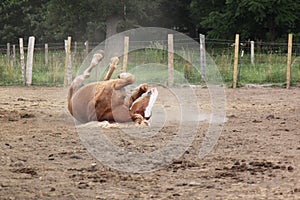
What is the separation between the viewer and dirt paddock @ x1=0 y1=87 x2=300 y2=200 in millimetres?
5527

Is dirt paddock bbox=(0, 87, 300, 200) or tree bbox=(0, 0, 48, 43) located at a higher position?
tree bbox=(0, 0, 48, 43)

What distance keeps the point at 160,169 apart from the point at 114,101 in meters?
2.71

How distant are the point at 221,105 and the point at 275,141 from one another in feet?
15.9

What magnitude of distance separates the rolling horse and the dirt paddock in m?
0.36

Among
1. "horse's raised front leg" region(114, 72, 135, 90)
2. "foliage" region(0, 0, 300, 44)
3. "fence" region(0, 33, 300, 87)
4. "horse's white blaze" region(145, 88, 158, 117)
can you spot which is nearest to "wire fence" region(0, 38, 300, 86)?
"fence" region(0, 33, 300, 87)

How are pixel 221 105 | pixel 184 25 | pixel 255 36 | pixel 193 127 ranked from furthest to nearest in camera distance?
pixel 184 25
pixel 255 36
pixel 221 105
pixel 193 127

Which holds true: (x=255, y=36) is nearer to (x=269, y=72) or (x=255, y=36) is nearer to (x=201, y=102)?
(x=269, y=72)

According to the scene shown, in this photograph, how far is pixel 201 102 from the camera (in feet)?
44.6

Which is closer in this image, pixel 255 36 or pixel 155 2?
pixel 255 36

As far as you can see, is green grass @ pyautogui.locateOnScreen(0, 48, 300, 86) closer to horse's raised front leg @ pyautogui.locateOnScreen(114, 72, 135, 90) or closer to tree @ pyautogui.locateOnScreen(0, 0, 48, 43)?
horse's raised front leg @ pyautogui.locateOnScreen(114, 72, 135, 90)

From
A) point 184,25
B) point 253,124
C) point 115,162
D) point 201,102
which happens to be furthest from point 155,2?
point 115,162

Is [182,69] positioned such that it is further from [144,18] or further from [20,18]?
[20,18]

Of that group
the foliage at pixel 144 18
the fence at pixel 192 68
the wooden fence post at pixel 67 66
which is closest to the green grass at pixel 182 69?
the fence at pixel 192 68

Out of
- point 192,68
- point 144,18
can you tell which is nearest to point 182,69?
point 192,68
